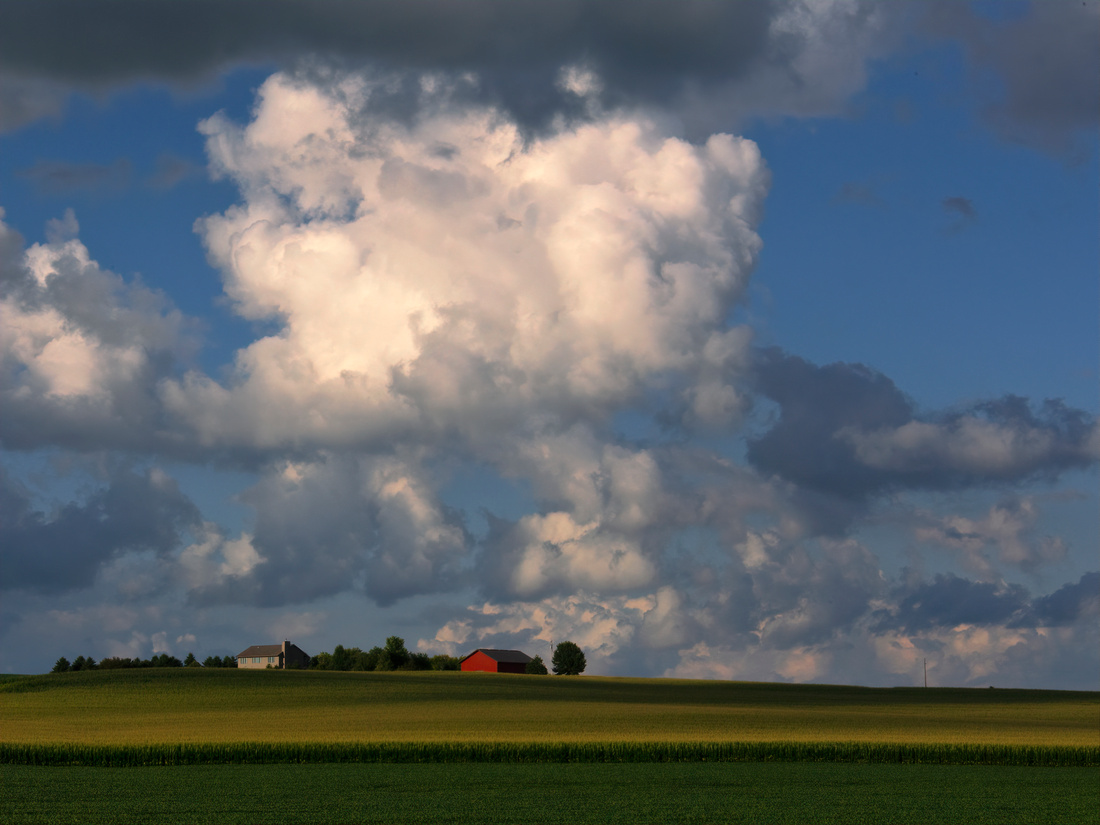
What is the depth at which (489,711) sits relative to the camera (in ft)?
262

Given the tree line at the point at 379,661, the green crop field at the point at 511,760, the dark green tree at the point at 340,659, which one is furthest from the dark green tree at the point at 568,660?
the green crop field at the point at 511,760

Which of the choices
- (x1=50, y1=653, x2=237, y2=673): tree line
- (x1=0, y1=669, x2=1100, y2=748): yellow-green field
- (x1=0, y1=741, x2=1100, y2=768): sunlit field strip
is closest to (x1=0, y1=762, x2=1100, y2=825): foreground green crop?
(x1=0, y1=741, x2=1100, y2=768): sunlit field strip

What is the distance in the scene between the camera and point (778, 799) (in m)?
35.5

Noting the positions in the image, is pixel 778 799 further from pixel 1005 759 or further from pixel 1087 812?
pixel 1005 759

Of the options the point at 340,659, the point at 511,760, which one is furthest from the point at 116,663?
the point at 511,760

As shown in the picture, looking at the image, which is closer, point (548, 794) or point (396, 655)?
point (548, 794)

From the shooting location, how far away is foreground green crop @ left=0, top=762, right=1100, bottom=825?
101ft

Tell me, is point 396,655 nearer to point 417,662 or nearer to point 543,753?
point 417,662

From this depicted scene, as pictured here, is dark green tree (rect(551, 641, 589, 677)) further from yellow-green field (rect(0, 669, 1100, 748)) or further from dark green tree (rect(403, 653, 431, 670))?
yellow-green field (rect(0, 669, 1100, 748))

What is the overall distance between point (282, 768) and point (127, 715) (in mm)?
37620

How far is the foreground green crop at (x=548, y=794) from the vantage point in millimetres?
30781

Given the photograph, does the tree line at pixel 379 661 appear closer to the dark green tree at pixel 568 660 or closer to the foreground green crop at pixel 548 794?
the dark green tree at pixel 568 660

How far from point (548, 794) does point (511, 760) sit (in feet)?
45.4

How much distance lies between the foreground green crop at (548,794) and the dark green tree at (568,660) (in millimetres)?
147853
